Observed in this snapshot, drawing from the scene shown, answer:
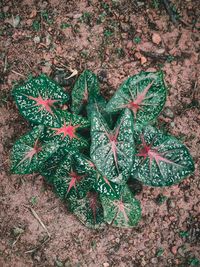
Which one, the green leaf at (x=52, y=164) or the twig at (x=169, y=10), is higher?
the twig at (x=169, y=10)

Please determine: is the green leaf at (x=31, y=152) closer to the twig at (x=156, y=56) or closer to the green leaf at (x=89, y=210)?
the green leaf at (x=89, y=210)

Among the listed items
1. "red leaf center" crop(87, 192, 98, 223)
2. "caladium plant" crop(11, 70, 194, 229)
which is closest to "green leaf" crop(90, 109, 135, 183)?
"caladium plant" crop(11, 70, 194, 229)

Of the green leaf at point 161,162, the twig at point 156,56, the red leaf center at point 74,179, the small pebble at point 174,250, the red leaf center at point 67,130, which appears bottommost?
the small pebble at point 174,250

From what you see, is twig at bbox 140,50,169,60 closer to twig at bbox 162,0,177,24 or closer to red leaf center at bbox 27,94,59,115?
twig at bbox 162,0,177,24

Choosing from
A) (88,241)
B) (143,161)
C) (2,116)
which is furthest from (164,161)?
(2,116)

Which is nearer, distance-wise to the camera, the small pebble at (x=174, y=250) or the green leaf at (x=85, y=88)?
the green leaf at (x=85, y=88)

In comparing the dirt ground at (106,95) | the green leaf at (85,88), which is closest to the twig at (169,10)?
the dirt ground at (106,95)

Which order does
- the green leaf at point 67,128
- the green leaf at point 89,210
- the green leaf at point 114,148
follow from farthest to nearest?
1. the green leaf at point 89,210
2. the green leaf at point 67,128
3. the green leaf at point 114,148
